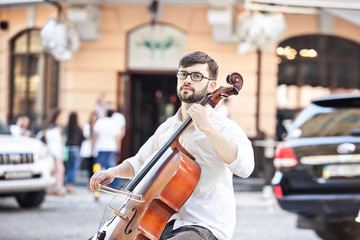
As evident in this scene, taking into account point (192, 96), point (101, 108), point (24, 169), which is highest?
point (192, 96)

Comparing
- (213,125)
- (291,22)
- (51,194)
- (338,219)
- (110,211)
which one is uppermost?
(291,22)

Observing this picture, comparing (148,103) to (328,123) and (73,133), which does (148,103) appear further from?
(328,123)

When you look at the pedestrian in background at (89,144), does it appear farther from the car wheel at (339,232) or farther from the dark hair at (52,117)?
the car wheel at (339,232)

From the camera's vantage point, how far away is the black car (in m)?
7.45

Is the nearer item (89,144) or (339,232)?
(339,232)

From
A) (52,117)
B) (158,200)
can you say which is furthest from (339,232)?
(52,117)

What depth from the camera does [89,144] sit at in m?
14.9

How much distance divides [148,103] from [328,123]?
10.8m

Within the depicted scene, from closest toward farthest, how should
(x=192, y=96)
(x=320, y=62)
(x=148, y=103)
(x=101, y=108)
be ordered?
1. (x=192, y=96)
2. (x=101, y=108)
3. (x=320, y=62)
4. (x=148, y=103)

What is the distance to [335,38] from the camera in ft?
59.1

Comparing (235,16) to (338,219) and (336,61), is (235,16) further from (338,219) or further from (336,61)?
(338,219)

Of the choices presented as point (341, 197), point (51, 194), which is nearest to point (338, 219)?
point (341, 197)

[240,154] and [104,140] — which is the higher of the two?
[240,154]

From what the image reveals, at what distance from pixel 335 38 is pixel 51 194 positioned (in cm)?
788
